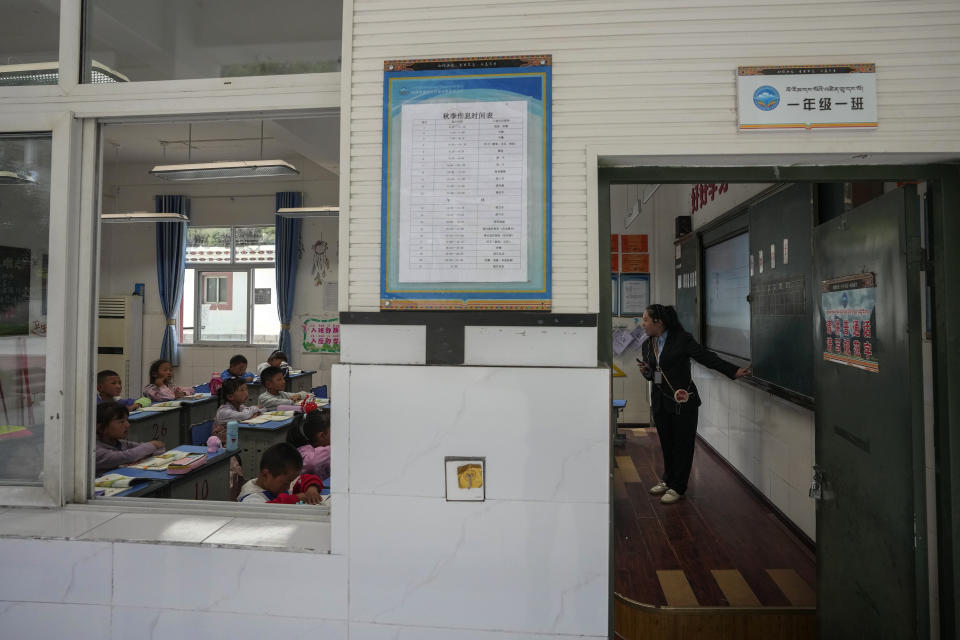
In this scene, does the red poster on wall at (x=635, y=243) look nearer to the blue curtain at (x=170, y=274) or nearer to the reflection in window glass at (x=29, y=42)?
the reflection in window glass at (x=29, y=42)

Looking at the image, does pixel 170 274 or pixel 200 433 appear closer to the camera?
pixel 200 433

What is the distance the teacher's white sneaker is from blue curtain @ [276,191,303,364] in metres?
6.08

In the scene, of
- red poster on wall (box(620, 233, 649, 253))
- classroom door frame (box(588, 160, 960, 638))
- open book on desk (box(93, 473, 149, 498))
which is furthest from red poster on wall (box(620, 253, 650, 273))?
open book on desk (box(93, 473, 149, 498))

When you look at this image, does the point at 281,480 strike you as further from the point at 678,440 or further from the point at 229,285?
the point at 229,285

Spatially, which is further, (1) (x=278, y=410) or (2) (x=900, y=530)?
(1) (x=278, y=410)

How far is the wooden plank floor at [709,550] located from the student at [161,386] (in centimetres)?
471

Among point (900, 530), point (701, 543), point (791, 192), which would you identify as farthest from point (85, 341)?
point (791, 192)

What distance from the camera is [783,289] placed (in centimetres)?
356

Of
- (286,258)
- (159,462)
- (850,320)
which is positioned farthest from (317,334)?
(850,320)

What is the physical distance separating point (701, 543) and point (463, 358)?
9.05 feet

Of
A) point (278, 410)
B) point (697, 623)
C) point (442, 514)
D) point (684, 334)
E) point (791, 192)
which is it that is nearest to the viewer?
point (442, 514)

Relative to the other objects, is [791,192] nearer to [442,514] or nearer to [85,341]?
[442,514]

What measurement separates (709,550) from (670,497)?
2.90 feet

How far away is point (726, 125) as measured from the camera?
1490 millimetres
